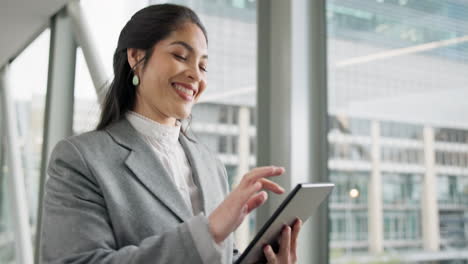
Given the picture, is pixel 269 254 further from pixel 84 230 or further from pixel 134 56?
pixel 134 56

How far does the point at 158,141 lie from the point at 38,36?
13.0 ft

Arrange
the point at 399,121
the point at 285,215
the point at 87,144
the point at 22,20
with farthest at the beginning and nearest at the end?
the point at 22,20
the point at 399,121
the point at 87,144
the point at 285,215

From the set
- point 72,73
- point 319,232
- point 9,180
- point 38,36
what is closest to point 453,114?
point 319,232

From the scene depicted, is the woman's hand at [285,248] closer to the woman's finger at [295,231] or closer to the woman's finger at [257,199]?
the woman's finger at [295,231]

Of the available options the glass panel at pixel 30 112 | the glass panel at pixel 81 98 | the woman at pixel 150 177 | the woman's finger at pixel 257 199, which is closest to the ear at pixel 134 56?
the woman at pixel 150 177

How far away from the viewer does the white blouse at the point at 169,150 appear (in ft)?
4.59

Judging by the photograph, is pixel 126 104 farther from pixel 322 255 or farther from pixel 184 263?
pixel 322 255

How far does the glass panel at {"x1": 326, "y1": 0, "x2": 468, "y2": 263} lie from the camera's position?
156 cm

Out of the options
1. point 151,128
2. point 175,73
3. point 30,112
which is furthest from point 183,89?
point 30,112

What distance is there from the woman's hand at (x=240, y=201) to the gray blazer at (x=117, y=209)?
4 cm

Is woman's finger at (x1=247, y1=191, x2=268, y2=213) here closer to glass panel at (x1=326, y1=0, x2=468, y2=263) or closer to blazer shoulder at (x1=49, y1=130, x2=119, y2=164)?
blazer shoulder at (x1=49, y1=130, x2=119, y2=164)

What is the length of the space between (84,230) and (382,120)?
110cm

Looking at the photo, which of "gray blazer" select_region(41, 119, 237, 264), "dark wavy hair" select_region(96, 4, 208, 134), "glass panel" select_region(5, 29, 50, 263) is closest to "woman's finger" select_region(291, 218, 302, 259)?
"gray blazer" select_region(41, 119, 237, 264)

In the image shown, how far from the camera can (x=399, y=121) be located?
173 cm
